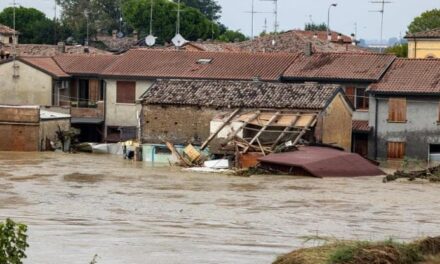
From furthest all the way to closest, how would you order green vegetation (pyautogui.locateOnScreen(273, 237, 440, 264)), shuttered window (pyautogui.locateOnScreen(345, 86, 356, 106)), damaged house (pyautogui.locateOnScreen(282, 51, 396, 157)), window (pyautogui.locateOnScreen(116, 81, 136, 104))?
window (pyautogui.locateOnScreen(116, 81, 136, 104)) < shuttered window (pyautogui.locateOnScreen(345, 86, 356, 106)) < damaged house (pyautogui.locateOnScreen(282, 51, 396, 157)) < green vegetation (pyautogui.locateOnScreen(273, 237, 440, 264))

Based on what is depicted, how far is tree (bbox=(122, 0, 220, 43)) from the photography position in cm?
9081

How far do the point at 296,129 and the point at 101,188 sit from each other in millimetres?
9944

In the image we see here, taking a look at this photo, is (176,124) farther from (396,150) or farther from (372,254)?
(372,254)

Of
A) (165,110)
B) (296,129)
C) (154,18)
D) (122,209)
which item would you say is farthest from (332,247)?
(154,18)

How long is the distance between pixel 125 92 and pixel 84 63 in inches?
155

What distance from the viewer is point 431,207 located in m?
29.9

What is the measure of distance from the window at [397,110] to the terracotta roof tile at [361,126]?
3.20 feet

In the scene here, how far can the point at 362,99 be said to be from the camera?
46.4 metres

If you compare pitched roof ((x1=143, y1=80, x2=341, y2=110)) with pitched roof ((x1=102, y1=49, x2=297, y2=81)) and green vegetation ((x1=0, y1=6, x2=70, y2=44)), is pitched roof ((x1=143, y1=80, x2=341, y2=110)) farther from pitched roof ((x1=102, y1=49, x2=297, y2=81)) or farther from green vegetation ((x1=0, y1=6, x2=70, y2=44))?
green vegetation ((x1=0, y1=6, x2=70, y2=44))

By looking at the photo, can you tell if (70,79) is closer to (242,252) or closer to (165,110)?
(165,110)

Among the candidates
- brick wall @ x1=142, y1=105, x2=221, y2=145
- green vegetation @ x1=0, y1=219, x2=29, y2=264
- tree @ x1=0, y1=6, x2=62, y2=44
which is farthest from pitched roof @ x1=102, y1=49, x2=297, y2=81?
green vegetation @ x1=0, y1=219, x2=29, y2=264

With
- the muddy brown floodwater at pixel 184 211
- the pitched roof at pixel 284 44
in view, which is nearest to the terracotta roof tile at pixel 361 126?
the muddy brown floodwater at pixel 184 211

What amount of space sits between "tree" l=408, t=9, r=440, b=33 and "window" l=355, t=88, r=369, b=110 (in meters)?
34.8

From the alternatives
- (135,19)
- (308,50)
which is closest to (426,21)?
(135,19)
